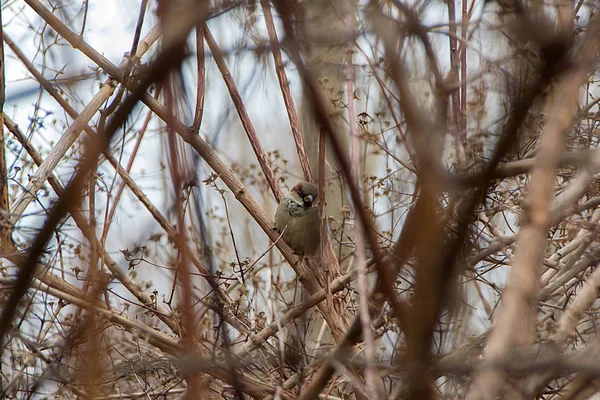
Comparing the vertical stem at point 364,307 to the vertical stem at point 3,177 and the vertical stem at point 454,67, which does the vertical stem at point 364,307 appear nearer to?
the vertical stem at point 454,67

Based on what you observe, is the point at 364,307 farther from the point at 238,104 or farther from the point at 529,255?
the point at 238,104

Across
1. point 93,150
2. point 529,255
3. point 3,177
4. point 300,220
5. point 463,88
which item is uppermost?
point 300,220

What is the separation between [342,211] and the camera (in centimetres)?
340

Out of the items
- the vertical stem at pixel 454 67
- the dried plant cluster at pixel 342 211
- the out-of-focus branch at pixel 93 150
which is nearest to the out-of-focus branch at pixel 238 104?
the dried plant cluster at pixel 342 211

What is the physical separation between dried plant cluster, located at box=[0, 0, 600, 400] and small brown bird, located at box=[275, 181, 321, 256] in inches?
7.7

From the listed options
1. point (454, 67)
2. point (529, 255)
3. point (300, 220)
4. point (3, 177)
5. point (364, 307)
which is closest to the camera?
point (529, 255)

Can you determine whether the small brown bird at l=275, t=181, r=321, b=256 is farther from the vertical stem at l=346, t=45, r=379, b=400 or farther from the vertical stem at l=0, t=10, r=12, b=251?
the vertical stem at l=346, t=45, r=379, b=400

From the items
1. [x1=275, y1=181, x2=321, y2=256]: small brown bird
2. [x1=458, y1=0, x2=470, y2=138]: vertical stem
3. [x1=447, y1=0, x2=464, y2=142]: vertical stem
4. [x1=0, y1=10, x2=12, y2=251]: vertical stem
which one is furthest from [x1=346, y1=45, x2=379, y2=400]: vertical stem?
[x1=275, y1=181, x2=321, y2=256]: small brown bird

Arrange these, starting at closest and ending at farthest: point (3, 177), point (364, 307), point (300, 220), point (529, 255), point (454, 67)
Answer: point (529, 255) → point (364, 307) → point (454, 67) → point (3, 177) → point (300, 220)

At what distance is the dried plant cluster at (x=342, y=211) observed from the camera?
0.83 metres

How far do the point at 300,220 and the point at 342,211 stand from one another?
3.48 feet

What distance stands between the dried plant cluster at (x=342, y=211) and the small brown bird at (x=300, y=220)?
0.64 ft

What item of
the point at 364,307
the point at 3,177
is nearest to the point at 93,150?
the point at 364,307

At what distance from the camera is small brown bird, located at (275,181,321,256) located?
4234 millimetres
